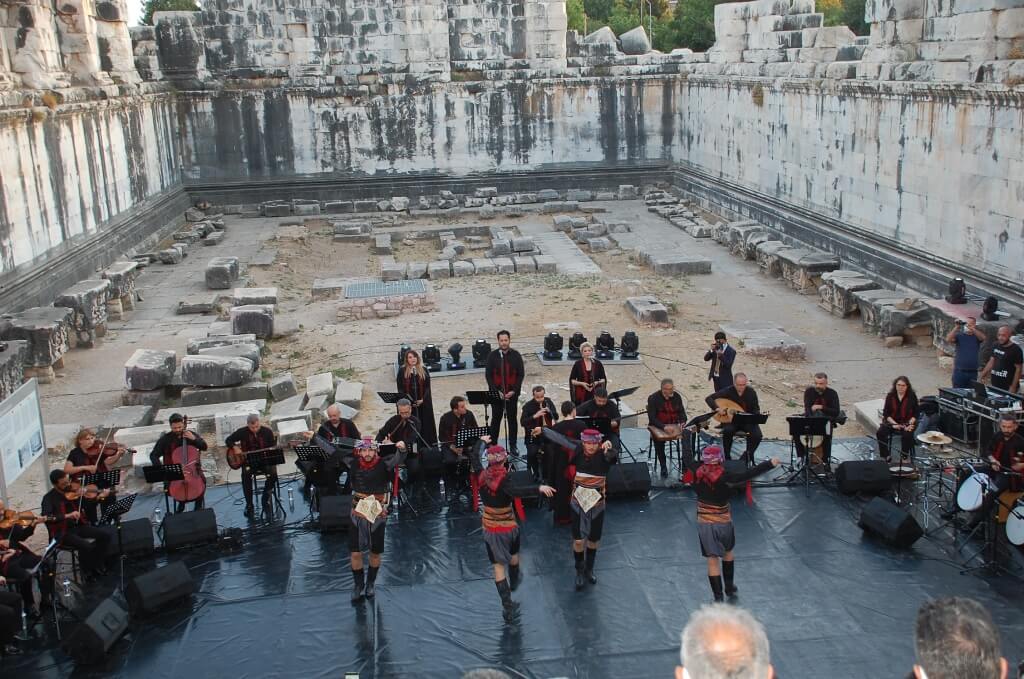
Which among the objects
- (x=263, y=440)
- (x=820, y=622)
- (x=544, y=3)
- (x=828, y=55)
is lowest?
(x=820, y=622)

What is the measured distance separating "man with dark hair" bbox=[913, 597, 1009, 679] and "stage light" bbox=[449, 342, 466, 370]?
39.9ft

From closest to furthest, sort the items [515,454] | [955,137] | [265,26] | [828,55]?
[515,454] → [955,137] → [828,55] → [265,26]

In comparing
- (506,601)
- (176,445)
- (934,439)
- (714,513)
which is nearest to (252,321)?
(176,445)

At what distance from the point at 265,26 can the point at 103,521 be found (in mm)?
24253

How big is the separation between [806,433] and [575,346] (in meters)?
6.03

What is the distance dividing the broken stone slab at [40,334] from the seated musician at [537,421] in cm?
884

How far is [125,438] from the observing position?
12695 millimetres

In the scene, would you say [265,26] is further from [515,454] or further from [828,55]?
[515,454]

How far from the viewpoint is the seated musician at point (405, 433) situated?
34.6 ft

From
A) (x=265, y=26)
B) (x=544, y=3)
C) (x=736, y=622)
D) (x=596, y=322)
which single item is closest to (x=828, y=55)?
(x=596, y=322)

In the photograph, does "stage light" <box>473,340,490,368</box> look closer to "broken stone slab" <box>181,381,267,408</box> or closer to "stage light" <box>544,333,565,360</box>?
"stage light" <box>544,333,565,360</box>

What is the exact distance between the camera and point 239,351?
15594 mm

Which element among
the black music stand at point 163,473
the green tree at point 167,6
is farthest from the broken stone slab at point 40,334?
the green tree at point 167,6

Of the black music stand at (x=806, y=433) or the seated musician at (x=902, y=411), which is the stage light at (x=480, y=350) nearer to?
the black music stand at (x=806, y=433)
